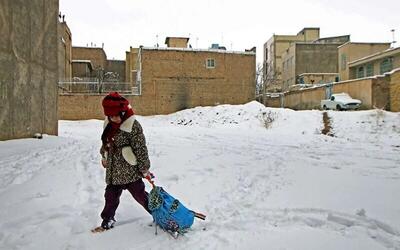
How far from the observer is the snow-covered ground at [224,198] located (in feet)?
11.8

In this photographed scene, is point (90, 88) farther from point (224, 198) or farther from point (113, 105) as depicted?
point (113, 105)

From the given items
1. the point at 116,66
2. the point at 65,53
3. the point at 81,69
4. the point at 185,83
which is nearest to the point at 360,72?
the point at 185,83

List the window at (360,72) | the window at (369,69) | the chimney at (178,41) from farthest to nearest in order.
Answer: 1. the chimney at (178,41)
2. the window at (360,72)
3. the window at (369,69)

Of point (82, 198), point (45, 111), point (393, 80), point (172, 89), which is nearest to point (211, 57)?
point (172, 89)

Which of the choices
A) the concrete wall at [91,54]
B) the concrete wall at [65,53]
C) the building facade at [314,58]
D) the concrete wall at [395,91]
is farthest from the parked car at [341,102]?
the concrete wall at [91,54]

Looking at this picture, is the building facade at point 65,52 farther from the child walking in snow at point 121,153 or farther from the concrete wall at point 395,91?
the child walking in snow at point 121,153

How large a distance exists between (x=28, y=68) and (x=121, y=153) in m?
8.09

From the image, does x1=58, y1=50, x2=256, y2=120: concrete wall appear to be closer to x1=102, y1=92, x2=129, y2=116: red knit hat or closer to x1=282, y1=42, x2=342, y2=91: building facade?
x1=282, y1=42, x2=342, y2=91: building facade

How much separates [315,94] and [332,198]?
25.1 meters

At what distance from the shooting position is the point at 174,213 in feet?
12.1

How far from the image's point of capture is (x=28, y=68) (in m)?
10.7

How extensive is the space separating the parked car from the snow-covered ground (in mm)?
14358

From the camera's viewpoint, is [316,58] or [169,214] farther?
[316,58]

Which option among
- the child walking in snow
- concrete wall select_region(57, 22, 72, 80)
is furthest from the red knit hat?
concrete wall select_region(57, 22, 72, 80)
